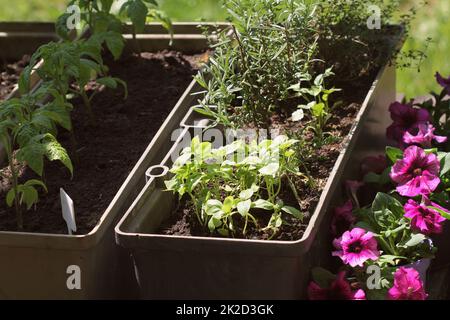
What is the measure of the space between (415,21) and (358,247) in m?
3.18

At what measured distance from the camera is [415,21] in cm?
544

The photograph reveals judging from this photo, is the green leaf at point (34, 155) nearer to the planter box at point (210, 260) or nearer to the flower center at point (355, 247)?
the planter box at point (210, 260)

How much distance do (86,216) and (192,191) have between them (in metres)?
0.33

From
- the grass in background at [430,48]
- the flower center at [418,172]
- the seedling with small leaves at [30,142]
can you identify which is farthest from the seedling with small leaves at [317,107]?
the grass in background at [430,48]

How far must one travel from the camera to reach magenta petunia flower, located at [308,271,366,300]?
2.47 m

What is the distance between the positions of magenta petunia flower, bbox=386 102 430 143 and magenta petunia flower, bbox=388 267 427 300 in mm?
794

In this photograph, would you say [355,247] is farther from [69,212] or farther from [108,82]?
[108,82]

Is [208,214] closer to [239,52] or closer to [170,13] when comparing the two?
[239,52]

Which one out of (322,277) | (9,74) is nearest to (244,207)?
(322,277)

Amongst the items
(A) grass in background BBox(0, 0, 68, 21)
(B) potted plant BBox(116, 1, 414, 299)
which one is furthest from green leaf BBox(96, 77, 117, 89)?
(A) grass in background BBox(0, 0, 68, 21)

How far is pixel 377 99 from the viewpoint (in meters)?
3.38

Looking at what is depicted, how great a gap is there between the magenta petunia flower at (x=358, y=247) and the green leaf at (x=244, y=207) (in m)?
0.30
